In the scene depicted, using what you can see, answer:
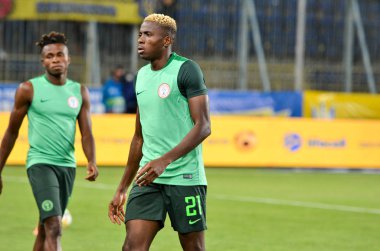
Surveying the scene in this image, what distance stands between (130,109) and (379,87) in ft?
23.9

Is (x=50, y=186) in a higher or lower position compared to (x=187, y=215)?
lower

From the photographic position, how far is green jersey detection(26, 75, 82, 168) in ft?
28.4

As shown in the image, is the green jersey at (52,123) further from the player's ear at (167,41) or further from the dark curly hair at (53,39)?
the player's ear at (167,41)

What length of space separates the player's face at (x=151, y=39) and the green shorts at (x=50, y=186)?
→ 2.09 meters

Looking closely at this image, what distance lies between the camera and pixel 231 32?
85.3ft

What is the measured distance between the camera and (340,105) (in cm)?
2553

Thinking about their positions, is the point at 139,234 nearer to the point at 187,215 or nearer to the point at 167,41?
the point at 187,215

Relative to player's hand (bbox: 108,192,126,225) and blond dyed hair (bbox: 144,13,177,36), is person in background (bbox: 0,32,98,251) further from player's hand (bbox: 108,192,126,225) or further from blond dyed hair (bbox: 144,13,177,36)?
blond dyed hair (bbox: 144,13,177,36)

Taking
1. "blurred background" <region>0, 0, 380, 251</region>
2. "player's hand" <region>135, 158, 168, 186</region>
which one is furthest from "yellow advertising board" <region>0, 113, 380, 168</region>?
"player's hand" <region>135, 158, 168, 186</region>

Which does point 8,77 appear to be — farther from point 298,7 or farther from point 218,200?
point 218,200

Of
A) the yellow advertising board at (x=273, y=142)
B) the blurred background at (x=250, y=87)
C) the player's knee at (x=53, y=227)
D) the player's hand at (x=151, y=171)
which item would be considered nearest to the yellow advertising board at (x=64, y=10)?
the blurred background at (x=250, y=87)

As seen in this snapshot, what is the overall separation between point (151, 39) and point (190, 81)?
1.34 feet

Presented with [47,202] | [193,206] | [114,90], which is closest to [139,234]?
[193,206]

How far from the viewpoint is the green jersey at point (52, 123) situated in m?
8.66
